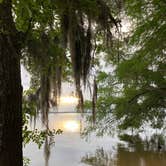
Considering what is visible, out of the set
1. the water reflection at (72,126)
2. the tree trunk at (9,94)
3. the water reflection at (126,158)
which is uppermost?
the tree trunk at (9,94)

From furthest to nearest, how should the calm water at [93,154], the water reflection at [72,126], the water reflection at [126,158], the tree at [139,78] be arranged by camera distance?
the water reflection at [72,126] < the water reflection at [126,158] < the calm water at [93,154] < the tree at [139,78]

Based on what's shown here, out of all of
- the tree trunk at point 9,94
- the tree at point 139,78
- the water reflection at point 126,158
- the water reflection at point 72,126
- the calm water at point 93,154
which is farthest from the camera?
the water reflection at point 72,126

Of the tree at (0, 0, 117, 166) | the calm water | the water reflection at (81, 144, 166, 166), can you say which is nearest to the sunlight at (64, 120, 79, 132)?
the calm water

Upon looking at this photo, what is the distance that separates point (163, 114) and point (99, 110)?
149 cm

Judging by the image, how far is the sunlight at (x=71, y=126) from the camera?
14.2 m

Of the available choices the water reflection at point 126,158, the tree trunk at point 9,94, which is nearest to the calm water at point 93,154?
the water reflection at point 126,158

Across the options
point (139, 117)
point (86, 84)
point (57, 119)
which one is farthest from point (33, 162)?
point (86, 84)

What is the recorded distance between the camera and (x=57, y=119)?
14.1m

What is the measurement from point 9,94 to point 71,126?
12929 mm

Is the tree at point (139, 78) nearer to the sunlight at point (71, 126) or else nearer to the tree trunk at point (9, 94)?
the tree trunk at point (9, 94)

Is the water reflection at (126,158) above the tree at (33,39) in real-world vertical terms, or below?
below

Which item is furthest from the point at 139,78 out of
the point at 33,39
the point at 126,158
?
the point at 33,39

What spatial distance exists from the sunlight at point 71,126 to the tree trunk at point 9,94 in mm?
12152

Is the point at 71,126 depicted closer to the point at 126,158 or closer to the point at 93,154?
the point at 93,154
